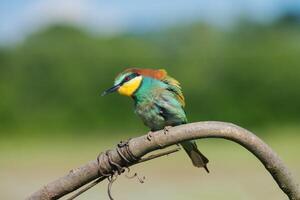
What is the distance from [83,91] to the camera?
595 inches

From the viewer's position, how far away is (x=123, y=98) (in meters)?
14.2

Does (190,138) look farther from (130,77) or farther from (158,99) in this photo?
(158,99)

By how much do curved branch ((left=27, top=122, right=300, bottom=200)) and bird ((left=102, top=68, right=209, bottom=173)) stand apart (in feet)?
2.64

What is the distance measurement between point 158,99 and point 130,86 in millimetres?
249

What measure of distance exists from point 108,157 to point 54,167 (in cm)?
906

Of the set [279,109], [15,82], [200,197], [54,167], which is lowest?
[200,197]

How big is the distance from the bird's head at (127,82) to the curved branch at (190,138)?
702 mm

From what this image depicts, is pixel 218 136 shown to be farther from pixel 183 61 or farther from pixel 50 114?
pixel 183 61

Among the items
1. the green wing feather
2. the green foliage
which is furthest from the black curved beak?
the green foliage

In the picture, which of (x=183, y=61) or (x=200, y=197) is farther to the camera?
(x=183, y=61)

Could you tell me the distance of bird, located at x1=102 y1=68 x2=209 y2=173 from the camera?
3.08 meters

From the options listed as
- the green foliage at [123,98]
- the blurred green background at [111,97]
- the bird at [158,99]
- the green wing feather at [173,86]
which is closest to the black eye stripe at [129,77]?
the bird at [158,99]

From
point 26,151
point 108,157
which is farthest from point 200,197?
point 26,151

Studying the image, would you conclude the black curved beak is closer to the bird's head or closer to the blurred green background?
the bird's head
